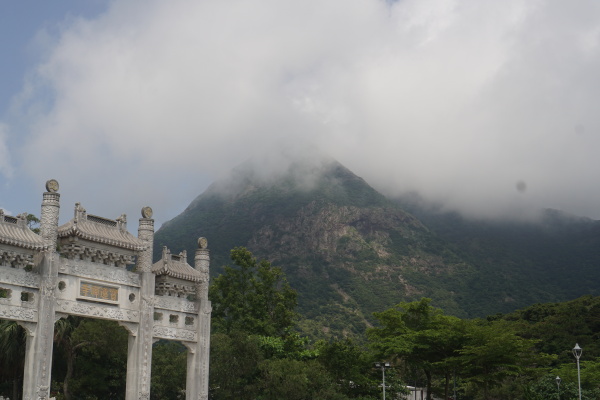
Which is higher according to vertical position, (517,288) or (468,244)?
(468,244)

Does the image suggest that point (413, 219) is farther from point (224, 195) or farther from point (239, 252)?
point (239, 252)

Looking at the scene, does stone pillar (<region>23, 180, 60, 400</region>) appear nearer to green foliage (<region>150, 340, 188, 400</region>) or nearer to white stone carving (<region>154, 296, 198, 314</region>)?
white stone carving (<region>154, 296, 198, 314</region>)

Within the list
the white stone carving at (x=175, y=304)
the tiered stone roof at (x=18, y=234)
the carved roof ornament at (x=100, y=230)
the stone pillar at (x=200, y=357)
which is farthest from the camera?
the stone pillar at (x=200, y=357)

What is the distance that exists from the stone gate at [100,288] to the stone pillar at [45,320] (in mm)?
29

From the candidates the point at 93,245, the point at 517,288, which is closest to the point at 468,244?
the point at 517,288

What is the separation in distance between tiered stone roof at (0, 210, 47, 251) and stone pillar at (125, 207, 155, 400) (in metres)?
4.06

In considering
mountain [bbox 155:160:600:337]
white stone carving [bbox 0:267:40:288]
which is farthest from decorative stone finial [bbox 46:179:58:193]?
mountain [bbox 155:160:600:337]

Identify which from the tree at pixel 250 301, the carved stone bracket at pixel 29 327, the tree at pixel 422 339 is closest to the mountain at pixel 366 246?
the tree at pixel 250 301

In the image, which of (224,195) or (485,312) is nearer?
(485,312)

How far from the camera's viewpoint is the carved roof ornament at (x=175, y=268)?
80.8 ft

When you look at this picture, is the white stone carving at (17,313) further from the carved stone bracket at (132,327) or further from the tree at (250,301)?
the tree at (250,301)

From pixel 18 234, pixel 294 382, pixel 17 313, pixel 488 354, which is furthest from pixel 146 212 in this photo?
pixel 488 354

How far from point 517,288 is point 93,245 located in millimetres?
65216

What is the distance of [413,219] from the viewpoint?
90.6 metres
